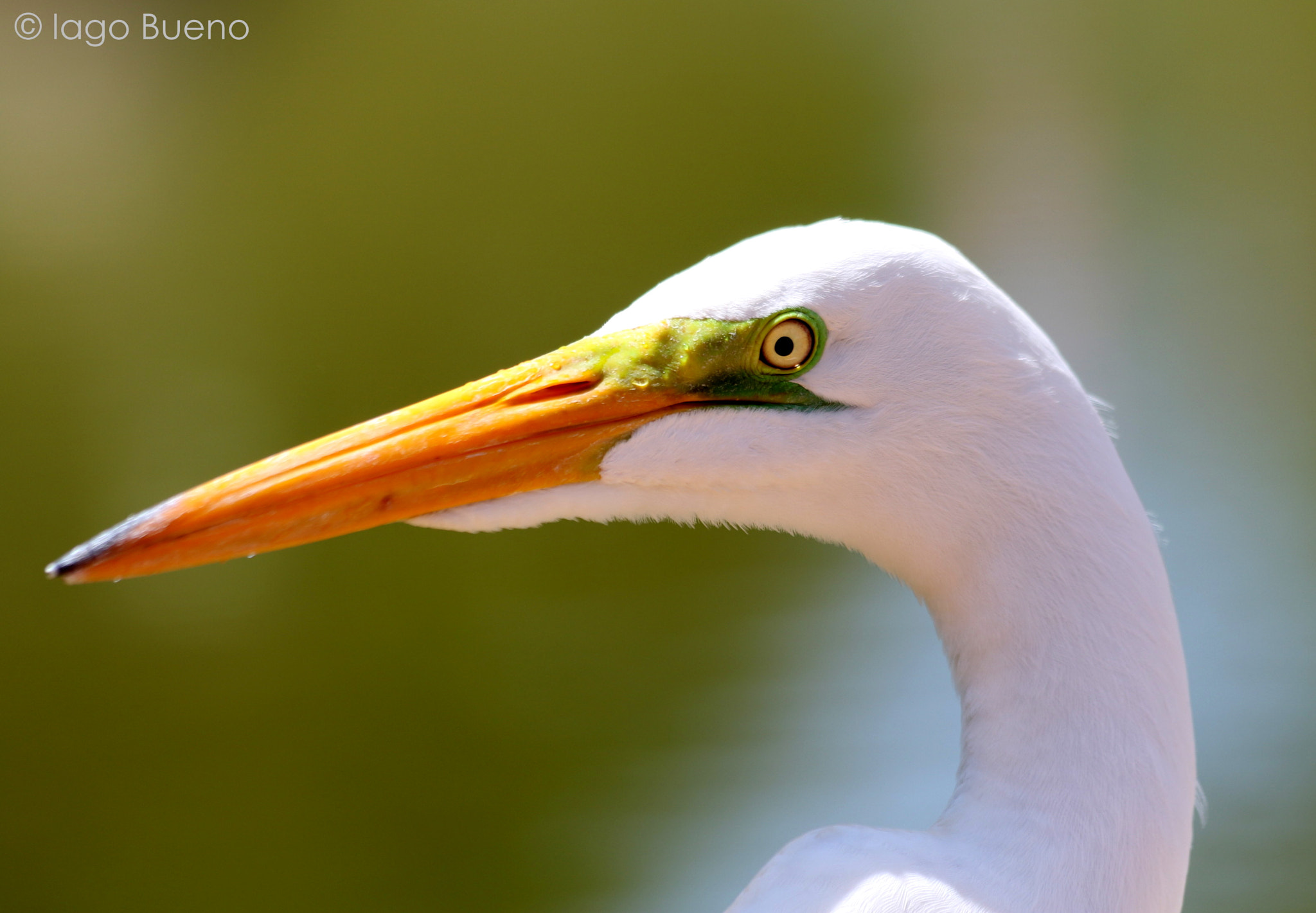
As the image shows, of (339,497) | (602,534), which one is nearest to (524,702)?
(602,534)

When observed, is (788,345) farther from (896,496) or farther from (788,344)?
(896,496)

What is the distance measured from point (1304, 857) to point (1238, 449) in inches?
85.7

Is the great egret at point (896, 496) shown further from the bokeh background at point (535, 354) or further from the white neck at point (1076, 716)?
the bokeh background at point (535, 354)

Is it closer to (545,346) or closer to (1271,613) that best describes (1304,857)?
(1271,613)

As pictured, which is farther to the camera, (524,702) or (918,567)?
(524,702)

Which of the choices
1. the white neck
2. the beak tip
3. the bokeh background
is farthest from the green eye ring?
the bokeh background

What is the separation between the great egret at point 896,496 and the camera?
0.76 meters

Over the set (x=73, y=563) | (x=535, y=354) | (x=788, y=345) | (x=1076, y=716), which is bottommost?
(x=1076, y=716)

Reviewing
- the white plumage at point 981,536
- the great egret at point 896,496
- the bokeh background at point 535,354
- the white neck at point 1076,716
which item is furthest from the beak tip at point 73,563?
the bokeh background at point 535,354

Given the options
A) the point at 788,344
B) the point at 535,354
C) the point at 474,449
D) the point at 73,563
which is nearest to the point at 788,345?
the point at 788,344

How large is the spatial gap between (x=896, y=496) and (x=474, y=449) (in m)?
0.32

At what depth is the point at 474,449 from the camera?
0.84m

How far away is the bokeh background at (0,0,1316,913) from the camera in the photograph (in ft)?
10.1

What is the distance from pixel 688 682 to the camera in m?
3.79
